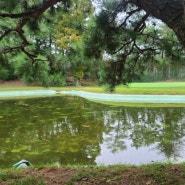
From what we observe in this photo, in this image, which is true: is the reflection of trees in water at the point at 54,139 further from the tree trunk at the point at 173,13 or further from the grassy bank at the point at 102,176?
the tree trunk at the point at 173,13

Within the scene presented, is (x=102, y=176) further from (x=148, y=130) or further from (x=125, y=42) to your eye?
(x=148, y=130)

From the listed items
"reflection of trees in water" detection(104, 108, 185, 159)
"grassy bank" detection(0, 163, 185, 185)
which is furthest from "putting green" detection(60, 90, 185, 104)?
"grassy bank" detection(0, 163, 185, 185)

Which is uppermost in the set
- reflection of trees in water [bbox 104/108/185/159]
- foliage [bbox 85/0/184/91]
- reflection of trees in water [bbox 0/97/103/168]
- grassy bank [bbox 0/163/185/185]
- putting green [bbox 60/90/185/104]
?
foliage [bbox 85/0/184/91]

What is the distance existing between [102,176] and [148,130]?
410 cm

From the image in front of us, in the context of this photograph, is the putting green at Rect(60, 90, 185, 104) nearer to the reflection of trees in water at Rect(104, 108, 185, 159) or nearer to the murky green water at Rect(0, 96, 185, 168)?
the reflection of trees in water at Rect(104, 108, 185, 159)

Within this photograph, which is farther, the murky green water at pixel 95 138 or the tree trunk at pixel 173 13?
the murky green water at pixel 95 138

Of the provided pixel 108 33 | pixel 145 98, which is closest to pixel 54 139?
pixel 108 33

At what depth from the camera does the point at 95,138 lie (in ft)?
20.7

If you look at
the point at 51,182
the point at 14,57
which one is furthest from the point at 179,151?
the point at 14,57

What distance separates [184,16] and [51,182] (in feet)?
6.34

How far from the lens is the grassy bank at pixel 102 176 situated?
276 centimetres

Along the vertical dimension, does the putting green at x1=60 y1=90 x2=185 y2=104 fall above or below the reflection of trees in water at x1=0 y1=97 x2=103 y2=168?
above

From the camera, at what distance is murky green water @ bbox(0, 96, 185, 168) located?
4918 mm

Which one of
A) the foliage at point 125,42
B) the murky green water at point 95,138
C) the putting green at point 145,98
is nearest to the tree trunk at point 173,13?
the foliage at point 125,42
